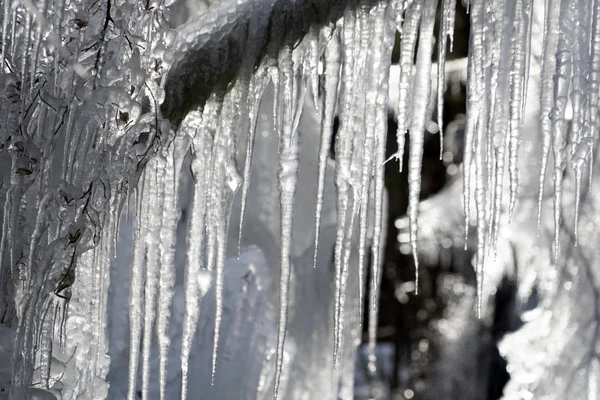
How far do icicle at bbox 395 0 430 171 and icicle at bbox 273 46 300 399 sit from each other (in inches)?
8.2

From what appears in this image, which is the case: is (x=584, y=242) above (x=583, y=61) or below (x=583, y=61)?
below

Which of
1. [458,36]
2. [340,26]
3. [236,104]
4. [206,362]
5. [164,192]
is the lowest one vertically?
[206,362]

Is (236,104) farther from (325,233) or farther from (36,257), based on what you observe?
(325,233)

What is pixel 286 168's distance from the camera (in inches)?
73.6

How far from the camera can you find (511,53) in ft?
5.86

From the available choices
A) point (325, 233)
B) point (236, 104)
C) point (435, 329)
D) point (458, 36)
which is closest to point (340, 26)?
point (236, 104)

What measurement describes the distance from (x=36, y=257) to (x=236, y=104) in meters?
0.59

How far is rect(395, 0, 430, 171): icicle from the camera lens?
72.2 inches

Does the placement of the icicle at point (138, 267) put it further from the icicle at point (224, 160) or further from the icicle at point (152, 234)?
the icicle at point (224, 160)

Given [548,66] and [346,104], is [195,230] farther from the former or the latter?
[548,66]

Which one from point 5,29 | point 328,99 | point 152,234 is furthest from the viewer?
point 328,99

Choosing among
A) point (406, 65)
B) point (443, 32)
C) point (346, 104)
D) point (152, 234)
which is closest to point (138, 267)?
point (152, 234)

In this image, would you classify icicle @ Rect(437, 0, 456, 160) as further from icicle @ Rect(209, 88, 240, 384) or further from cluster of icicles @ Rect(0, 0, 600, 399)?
icicle @ Rect(209, 88, 240, 384)

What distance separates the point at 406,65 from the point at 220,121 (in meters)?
0.38
